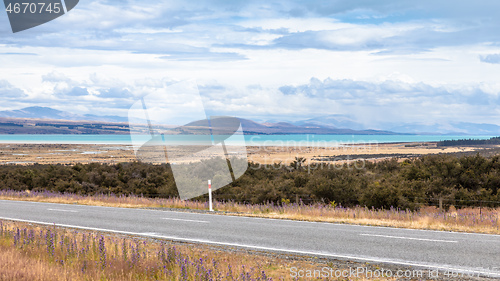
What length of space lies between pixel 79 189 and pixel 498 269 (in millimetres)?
24442

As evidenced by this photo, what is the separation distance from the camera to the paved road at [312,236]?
28.6 feet

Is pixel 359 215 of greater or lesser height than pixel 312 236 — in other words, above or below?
below

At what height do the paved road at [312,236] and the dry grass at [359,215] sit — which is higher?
the paved road at [312,236]

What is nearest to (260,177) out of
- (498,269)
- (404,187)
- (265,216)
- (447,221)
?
(404,187)

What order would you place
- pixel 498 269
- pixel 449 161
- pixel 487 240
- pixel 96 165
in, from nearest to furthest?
pixel 498 269 → pixel 487 240 → pixel 449 161 → pixel 96 165

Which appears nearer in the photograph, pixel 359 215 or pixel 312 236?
pixel 312 236

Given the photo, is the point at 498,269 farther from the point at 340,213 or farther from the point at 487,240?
the point at 340,213

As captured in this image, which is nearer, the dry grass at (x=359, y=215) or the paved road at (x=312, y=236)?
the paved road at (x=312, y=236)

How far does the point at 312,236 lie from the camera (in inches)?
443

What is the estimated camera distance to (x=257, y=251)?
9.52 m

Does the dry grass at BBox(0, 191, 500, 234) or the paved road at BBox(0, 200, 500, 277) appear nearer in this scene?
the paved road at BBox(0, 200, 500, 277)

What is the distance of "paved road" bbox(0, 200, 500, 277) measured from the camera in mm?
8727

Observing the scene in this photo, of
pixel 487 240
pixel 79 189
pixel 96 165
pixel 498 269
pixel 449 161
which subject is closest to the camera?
pixel 498 269

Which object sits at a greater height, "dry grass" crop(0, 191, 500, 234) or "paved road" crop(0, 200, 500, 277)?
"paved road" crop(0, 200, 500, 277)
